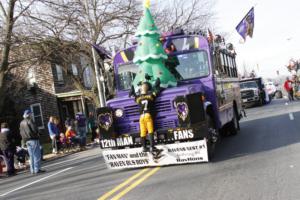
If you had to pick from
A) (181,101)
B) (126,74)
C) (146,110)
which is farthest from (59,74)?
Result: (181,101)

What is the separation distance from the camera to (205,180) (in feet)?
26.4

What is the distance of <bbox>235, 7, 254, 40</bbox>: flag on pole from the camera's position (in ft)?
73.2

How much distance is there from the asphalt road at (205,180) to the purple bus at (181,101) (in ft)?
2.20

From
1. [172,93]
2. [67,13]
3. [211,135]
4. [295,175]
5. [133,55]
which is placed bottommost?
[295,175]

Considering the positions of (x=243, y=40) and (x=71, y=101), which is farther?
(x=71, y=101)

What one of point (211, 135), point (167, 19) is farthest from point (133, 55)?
point (167, 19)

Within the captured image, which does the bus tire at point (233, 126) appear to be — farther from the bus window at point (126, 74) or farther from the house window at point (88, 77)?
the house window at point (88, 77)

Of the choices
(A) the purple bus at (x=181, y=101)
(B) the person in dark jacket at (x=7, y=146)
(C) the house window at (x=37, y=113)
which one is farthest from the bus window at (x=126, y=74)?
(C) the house window at (x=37, y=113)

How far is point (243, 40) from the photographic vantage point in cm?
2205

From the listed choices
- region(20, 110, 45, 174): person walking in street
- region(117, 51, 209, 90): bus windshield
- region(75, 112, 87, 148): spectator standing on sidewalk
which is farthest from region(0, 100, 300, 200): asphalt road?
region(75, 112, 87, 148): spectator standing on sidewalk

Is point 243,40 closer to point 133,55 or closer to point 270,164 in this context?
point 133,55

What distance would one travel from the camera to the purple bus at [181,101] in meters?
9.36

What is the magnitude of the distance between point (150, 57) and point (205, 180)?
342cm

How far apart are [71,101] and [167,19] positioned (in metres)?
10.7
